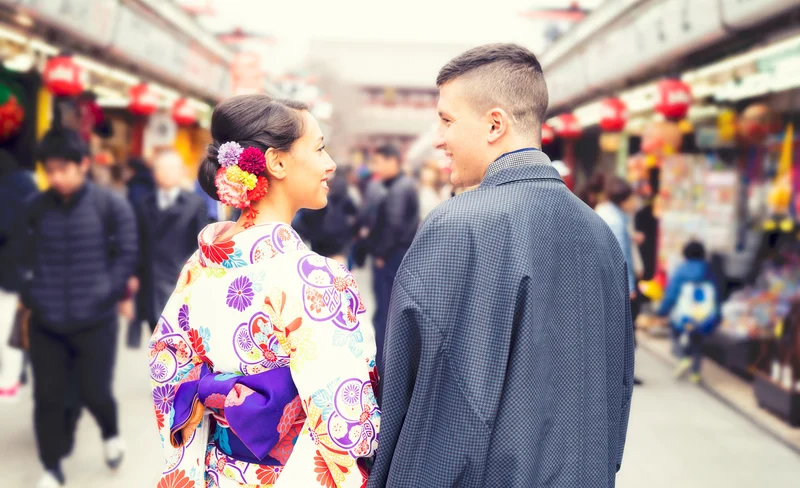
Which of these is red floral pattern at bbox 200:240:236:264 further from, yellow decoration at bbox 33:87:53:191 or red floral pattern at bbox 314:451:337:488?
yellow decoration at bbox 33:87:53:191

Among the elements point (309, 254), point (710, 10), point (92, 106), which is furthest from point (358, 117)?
point (309, 254)

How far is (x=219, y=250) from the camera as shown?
1.91 meters

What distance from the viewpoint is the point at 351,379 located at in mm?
1783

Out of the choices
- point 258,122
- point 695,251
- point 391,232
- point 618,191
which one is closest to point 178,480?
point 258,122

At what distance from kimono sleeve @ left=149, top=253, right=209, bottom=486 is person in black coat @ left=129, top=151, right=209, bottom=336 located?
136 inches

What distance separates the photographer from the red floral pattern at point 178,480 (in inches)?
78.5

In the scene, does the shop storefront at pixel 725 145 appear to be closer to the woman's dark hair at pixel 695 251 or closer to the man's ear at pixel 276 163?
the woman's dark hair at pixel 695 251

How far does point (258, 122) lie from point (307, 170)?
17cm

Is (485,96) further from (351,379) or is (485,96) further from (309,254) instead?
(351,379)

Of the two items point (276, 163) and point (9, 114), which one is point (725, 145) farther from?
point (9, 114)

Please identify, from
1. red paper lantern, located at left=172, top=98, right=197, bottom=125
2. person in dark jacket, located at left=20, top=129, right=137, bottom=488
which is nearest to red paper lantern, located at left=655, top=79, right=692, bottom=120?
person in dark jacket, located at left=20, top=129, right=137, bottom=488

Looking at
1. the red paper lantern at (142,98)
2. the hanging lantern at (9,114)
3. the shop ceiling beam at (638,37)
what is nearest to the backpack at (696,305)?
the shop ceiling beam at (638,37)

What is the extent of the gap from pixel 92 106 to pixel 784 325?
29.0 ft

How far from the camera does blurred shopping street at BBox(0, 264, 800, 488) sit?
14.8 feet
